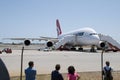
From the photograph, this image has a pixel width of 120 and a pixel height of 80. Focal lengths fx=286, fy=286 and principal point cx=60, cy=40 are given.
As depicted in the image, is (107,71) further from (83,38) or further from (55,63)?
(83,38)

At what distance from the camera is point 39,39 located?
187 feet

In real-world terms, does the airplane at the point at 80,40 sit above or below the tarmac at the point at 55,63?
above

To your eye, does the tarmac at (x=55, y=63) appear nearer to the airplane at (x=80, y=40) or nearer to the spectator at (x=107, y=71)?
the spectator at (x=107, y=71)

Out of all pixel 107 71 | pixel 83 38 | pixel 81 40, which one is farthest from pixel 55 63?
pixel 81 40

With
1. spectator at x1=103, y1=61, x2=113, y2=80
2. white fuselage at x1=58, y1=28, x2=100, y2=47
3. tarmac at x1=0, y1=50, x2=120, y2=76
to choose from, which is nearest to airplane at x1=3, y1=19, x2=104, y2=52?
white fuselage at x1=58, y1=28, x2=100, y2=47

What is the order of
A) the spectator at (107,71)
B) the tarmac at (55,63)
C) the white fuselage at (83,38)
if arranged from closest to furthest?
the spectator at (107,71), the tarmac at (55,63), the white fuselage at (83,38)

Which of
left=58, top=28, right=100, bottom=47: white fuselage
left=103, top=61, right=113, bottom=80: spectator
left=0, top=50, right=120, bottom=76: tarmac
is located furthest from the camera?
left=58, top=28, right=100, bottom=47: white fuselage

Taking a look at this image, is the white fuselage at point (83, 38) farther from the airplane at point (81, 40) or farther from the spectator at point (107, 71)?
the spectator at point (107, 71)

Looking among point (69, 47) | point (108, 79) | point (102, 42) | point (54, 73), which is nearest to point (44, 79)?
point (108, 79)

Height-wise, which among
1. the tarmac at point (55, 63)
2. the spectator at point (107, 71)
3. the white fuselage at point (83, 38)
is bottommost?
the tarmac at point (55, 63)

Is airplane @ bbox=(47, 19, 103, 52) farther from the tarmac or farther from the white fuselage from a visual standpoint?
the tarmac

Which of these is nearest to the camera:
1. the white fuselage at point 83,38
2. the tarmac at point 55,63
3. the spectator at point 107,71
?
the spectator at point 107,71

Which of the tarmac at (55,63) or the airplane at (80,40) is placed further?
the airplane at (80,40)

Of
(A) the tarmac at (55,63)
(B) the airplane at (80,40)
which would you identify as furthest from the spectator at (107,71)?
(B) the airplane at (80,40)
